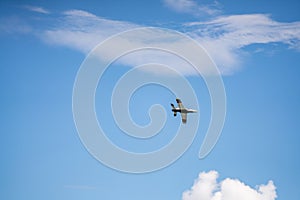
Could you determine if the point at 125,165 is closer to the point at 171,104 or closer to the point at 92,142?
the point at 92,142

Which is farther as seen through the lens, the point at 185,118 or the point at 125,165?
the point at 185,118

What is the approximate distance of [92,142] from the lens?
73.0 meters

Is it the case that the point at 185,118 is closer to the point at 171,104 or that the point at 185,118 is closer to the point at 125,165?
the point at 171,104

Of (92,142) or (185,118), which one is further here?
(185,118)

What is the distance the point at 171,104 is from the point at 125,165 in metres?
26.2

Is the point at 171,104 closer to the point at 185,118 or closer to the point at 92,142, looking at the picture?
the point at 185,118

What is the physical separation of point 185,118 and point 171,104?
5785 mm

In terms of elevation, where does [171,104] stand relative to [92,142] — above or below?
above

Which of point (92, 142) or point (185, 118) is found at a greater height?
point (185, 118)

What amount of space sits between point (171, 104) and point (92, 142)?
88.8 ft

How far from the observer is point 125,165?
2872 inches

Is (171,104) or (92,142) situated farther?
(171,104)

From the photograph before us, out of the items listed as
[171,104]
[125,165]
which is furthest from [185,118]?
[125,165]

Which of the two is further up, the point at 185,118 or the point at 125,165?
the point at 185,118
